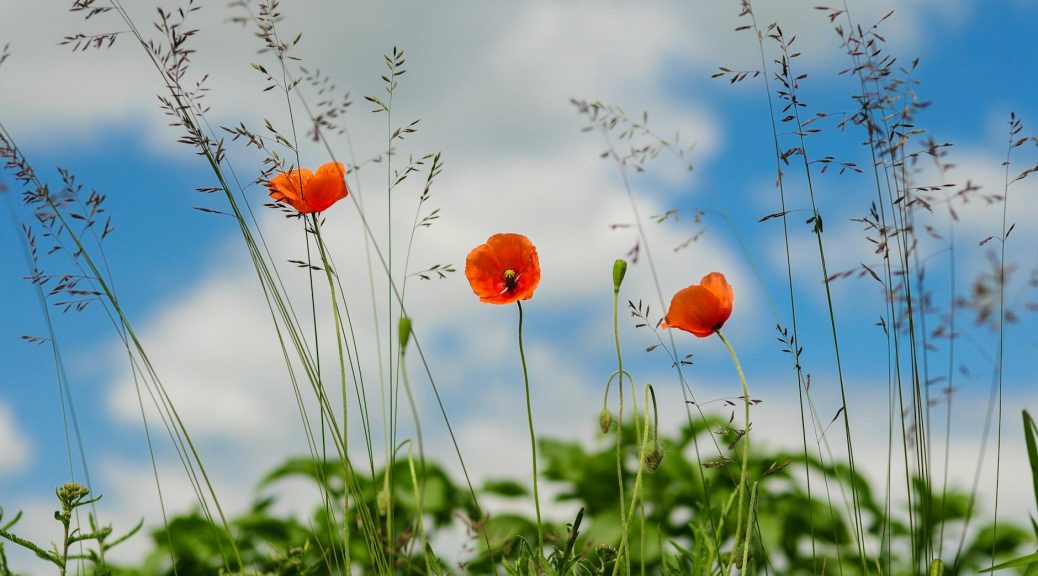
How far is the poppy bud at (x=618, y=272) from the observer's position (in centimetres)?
140

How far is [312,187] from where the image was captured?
5.15 feet

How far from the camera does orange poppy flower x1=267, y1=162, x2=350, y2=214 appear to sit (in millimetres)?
1560

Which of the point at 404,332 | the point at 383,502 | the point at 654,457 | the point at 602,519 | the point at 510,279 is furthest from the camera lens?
the point at 602,519

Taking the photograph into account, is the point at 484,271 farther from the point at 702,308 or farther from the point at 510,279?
the point at 702,308

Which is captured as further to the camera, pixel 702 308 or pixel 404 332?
pixel 702 308

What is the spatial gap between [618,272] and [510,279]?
7.6 inches

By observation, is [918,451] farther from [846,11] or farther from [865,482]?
[865,482]

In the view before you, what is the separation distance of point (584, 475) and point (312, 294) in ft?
4.83

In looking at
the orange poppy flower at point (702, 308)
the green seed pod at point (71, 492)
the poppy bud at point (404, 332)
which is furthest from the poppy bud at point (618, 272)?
the green seed pod at point (71, 492)

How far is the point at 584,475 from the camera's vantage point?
294cm

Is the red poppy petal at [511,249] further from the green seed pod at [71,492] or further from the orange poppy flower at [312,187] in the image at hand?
the green seed pod at [71,492]

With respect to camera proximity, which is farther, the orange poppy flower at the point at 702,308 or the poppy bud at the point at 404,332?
the orange poppy flower at the point at 702,308

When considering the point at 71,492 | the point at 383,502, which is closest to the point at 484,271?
the point at 383,502

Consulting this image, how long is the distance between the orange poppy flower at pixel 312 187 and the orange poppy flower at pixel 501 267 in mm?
259
